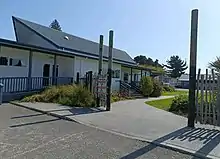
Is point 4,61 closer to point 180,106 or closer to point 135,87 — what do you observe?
point 180,106

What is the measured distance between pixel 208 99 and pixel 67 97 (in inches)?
338

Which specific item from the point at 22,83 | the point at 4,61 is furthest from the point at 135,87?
the point at 4,61

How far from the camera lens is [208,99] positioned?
33.2 feet

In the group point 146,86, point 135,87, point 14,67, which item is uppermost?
point 14,67

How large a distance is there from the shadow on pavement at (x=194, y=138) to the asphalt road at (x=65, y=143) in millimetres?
26

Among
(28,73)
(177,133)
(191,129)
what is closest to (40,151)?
(177,133)

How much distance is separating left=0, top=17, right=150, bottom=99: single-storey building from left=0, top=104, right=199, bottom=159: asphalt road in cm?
851

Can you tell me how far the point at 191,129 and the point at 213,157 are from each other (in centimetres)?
333

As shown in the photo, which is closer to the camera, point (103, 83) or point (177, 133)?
point (177, 133)

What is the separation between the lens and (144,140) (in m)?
7.65

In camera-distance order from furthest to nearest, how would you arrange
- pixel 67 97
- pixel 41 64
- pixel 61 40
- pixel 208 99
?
pixel 61 40, pixel 41 64, pixel 67 97, pixel 208 99

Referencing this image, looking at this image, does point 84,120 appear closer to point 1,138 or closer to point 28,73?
point 1,138

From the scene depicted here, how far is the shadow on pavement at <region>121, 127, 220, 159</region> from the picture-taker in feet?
21.4

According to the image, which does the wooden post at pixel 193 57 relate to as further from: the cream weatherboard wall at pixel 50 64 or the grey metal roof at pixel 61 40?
the grey metal roof at pixel 61 40
